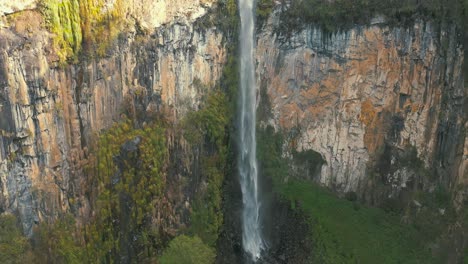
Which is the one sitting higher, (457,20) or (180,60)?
(457,20)

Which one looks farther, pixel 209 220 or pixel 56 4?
pixel 209 220

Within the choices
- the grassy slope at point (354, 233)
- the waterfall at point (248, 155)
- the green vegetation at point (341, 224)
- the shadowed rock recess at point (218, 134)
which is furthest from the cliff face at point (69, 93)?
the grassy slope at point (354, 233)

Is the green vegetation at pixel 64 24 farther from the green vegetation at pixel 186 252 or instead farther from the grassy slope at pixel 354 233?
the grassy slope at pixel 354 233

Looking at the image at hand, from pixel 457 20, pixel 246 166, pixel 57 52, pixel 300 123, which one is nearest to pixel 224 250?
pixel 246 166

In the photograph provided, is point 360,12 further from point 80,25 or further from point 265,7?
point 80,25

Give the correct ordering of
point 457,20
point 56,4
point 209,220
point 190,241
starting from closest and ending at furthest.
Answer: point 56,4 < point 457,20 < point 190,241 < point 209,220

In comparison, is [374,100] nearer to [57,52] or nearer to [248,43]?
[248,43]
